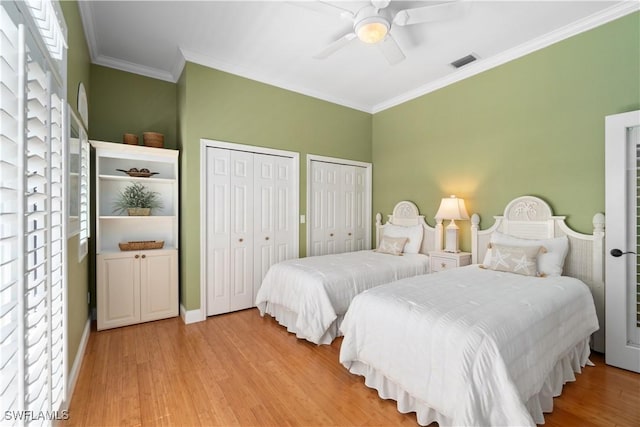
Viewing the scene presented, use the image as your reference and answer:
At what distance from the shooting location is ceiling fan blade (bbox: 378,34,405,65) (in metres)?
2.50

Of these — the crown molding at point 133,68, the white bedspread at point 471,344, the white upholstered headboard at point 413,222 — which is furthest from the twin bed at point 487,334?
the crown molding at point 133,68

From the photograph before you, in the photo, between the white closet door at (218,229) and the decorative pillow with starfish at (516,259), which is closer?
the decorative pillow with starfish at (516,259)

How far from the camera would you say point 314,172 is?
4277 mm

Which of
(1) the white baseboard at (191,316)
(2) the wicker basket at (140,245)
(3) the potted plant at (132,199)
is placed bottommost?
(1) the white baseboard at (191,316)

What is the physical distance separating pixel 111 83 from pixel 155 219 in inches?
66.4

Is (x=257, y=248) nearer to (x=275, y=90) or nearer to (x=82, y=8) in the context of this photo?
(x=275, y=90)

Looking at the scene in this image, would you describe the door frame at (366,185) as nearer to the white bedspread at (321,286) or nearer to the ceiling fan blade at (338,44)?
the white bedspread at (321,286)

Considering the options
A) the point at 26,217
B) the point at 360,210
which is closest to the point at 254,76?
the point at 360,210

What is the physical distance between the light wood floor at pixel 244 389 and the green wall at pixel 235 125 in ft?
2.79

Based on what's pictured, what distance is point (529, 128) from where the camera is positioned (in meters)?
3.07

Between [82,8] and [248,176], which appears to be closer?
[82,8]

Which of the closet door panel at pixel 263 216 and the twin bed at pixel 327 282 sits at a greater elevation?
the closet door panel at pixel 263 216

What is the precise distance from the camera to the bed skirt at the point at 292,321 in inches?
108

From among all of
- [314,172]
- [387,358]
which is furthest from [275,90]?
[387,358]
